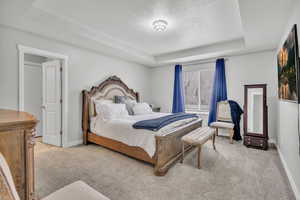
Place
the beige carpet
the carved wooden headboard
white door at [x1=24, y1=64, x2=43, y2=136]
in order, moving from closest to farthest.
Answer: the beige carpet < the carved wooden headboard < white door at [x1=24, y1=64, x2=43, y2=136]

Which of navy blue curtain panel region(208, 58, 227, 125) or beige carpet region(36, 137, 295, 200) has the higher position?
navy blue curtain panel region(208, 58, 227, 125)

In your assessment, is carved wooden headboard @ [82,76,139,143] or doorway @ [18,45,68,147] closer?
doorway @ [18,45,68,147]

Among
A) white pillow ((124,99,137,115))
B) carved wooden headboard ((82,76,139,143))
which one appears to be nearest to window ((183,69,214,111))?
carved wooden headboard ((82,76,139,143))

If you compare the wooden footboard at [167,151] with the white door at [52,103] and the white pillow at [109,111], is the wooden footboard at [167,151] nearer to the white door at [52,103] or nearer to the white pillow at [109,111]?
the white pillow at [109,111]

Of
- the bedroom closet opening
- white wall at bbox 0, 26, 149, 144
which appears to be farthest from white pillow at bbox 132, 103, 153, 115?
the bedroom closet opening

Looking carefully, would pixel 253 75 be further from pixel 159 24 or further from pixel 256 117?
pixel 159 24

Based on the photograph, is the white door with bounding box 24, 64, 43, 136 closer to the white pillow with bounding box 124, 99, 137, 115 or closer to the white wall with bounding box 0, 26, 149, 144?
the white wall with bounding box 0, 26, 149, 144

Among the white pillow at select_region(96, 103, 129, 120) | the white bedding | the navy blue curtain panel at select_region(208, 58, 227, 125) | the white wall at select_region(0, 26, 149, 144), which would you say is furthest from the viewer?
the navy blue curtain panel at select_region(208, 58, 227, 125)

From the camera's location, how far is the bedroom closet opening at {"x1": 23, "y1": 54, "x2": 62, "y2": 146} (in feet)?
11.8

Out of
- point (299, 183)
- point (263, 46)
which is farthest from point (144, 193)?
point (263, 46)

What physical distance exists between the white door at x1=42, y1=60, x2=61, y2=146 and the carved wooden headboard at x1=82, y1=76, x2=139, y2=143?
576 millimetres

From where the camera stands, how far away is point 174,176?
2281 mm

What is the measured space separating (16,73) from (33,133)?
95.9 inches

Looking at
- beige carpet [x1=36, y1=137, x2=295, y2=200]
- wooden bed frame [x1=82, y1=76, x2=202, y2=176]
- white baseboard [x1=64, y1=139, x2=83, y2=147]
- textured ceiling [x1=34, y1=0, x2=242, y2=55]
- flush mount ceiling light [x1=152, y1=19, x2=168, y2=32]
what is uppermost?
textured ceiling [x1=34, y1=0, x2=242, y2=55]
